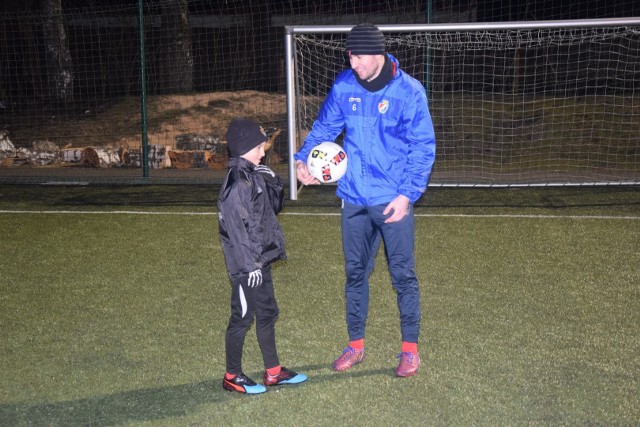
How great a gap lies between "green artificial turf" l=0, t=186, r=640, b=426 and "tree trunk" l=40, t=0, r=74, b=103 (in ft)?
31.5

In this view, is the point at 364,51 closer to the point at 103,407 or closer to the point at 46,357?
the point at 103,407

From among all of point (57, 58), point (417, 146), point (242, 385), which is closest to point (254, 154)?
point (417, 146)

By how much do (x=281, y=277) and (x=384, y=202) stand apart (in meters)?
2.46

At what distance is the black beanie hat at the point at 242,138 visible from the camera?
4.32 metres

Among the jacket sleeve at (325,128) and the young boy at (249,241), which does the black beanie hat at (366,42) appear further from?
the young boy at (249,241)

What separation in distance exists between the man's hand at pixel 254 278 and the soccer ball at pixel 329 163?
28.7 inches

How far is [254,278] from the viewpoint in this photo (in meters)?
4.26

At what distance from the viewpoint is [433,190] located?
11516mm

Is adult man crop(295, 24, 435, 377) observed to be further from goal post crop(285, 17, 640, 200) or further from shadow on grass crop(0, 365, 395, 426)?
goal post crop(285, 17, 640, 200)

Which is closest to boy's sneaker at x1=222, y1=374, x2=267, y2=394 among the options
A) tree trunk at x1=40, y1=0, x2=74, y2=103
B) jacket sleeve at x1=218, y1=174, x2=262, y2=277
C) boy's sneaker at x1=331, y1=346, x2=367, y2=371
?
boy's sneaker at x1=331, y1=346, x2=367, y2=371

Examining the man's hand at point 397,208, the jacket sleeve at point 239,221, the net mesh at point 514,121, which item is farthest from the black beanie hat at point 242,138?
the net mesh at point 514,121

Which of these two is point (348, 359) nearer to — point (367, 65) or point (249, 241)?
point (249, 241)

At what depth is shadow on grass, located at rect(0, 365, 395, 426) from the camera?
4.21 metres

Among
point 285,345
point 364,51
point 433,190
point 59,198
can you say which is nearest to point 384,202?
point 364,51
